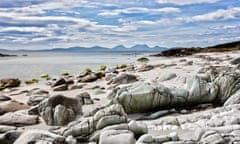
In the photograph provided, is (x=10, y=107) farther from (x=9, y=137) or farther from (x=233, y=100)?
(x=233, y=100)

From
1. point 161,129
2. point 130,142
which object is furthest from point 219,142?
point 161,129

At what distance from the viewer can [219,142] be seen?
381 cm

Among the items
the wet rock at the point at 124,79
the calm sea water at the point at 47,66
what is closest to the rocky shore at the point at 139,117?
the wet rock at the point at 124,79

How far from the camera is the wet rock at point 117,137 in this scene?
13.4ft

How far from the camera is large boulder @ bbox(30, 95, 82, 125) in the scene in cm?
595

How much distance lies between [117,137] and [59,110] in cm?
213

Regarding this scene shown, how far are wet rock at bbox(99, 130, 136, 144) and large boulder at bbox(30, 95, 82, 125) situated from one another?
1875 millimetres

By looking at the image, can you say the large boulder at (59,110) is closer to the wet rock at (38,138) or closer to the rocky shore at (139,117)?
the rocky shore at (139,117)

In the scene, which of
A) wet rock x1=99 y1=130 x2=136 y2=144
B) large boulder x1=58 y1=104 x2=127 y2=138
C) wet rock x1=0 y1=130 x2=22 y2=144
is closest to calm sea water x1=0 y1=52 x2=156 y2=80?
large boulder x1=58 y1=104 x2=127 y2=138

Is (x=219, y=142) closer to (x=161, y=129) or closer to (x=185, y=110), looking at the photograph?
(x=161, y=129)

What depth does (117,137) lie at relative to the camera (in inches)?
163

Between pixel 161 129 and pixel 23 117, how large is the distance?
2809mm

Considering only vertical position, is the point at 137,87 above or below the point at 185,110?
above

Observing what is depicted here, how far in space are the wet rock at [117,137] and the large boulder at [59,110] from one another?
1.87 m
